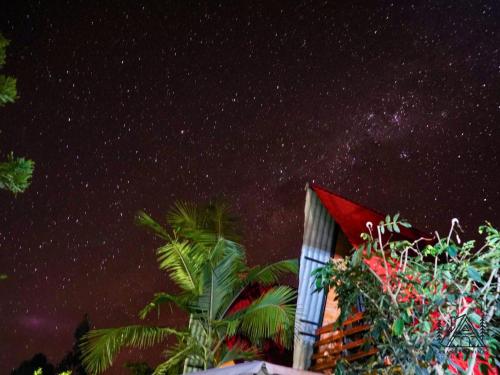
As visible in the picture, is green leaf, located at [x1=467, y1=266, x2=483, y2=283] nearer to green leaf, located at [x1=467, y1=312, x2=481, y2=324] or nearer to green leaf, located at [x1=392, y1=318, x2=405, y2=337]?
green leaf, located at [x1=467, y1=312, x2=481, y2=324]

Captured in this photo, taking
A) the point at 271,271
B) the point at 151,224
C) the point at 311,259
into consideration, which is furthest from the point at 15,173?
the point at 311,259

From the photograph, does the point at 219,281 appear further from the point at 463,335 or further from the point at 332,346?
the point at 463,335

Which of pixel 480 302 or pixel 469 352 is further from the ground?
pixel 480 302

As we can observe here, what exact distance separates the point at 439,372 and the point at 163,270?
5.53 metres

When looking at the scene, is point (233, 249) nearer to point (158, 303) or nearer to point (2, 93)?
point (158, 303)

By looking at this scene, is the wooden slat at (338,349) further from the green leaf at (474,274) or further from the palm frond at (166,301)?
the green leaf at (474,274)

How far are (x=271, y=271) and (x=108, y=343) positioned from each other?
2818mm

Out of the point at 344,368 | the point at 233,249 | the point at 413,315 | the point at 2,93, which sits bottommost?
the point at 344,368

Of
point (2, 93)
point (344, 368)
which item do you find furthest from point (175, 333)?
point (2, 93)

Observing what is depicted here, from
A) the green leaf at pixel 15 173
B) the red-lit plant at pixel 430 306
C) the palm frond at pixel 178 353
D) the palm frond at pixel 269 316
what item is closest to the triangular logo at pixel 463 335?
the red-lit plant at pixel 430 306

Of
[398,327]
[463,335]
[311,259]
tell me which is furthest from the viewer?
[311,259]

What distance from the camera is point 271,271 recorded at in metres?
9.60

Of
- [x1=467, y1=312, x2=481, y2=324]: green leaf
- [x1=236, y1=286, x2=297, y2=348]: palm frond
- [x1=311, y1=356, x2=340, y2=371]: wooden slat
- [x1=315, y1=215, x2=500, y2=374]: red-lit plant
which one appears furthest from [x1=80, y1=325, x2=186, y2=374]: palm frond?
[x1=467, y1=312, x2=481, y2=324]: green leaf

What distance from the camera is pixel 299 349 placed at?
10.0 m
